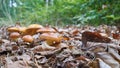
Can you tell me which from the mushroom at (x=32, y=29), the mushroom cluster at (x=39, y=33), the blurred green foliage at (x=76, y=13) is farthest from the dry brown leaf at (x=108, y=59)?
the blurred green foliage at (x=76, y=13)

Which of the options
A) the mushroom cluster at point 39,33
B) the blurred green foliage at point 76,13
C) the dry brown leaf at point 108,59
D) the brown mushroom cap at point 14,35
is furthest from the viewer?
the blurred green foliage at point 76,13

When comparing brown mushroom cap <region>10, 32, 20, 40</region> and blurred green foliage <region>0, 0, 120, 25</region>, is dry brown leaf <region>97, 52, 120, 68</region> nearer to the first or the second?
brown mushroom cap <region>10, 32, 20, 40</region>

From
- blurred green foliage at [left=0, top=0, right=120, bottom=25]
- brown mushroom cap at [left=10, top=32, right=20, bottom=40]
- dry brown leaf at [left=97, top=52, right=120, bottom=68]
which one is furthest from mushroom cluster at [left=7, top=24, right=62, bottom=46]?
blurred green foliage at [left=0, top=0, right=120, bottom=25]

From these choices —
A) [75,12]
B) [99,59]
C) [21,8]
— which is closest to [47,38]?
[99,59]

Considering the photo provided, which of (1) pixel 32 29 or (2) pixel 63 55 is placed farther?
(1) pixel 32 29

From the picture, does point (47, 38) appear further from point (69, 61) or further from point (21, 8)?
point (21, 8)

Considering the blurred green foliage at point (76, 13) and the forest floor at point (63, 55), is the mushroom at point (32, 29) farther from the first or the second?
the blurred green foliage at point (76, 13)

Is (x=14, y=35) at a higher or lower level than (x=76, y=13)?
higher

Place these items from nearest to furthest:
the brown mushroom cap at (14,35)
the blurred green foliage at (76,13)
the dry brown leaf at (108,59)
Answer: the dry brown leaf at (108,59) < the brown mushroom cap at (14,35) < the blurred green foliage at (76,13)

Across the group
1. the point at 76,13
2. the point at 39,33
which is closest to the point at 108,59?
the point at 39,33

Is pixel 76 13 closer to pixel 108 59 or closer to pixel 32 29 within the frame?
pixel 32 29
